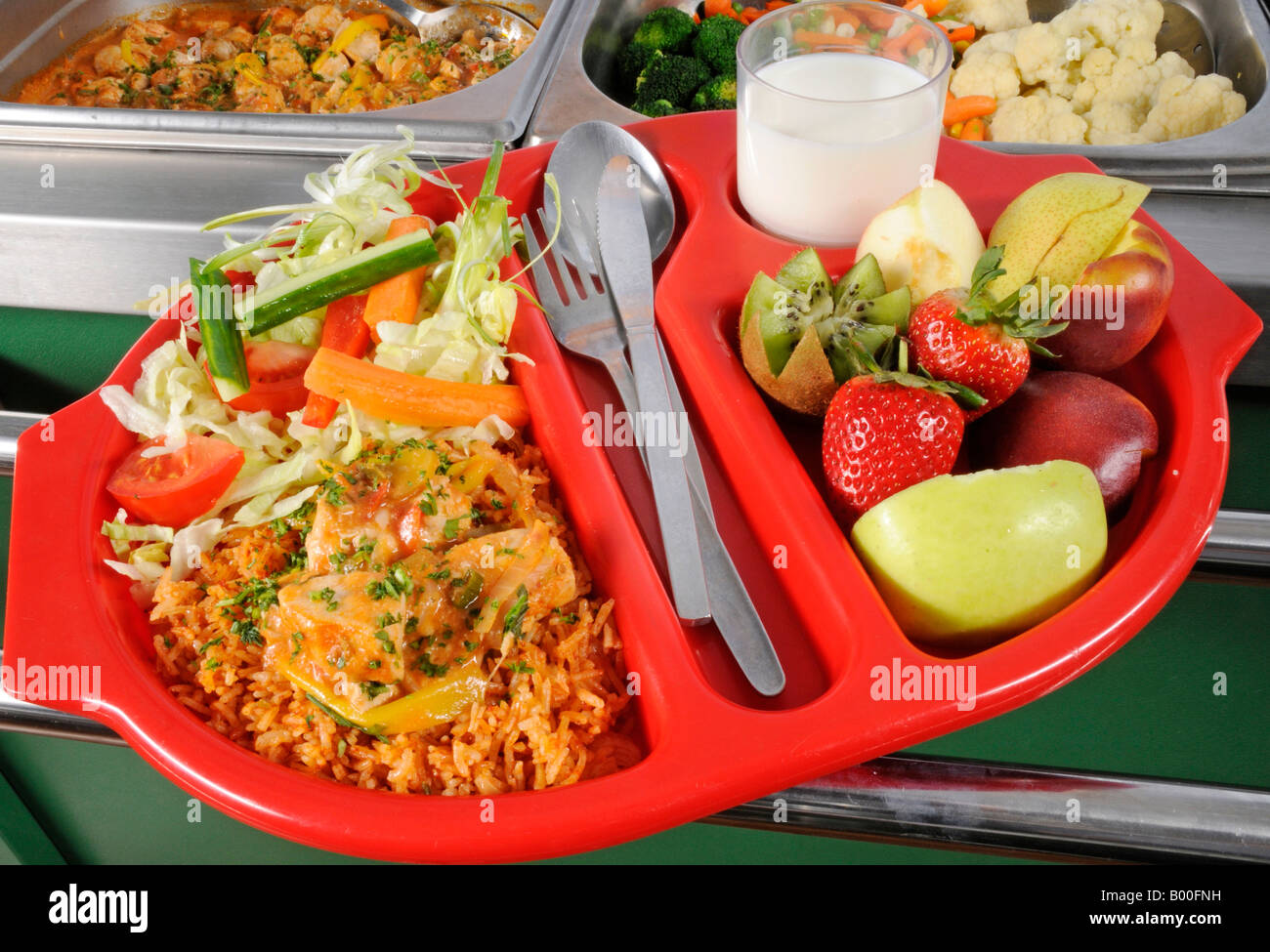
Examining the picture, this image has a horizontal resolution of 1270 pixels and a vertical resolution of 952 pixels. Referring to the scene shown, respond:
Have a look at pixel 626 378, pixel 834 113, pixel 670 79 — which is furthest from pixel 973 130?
pixel 626 378

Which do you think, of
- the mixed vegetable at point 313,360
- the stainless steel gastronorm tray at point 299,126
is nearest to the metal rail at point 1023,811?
the mixed vegetable at point 313,360

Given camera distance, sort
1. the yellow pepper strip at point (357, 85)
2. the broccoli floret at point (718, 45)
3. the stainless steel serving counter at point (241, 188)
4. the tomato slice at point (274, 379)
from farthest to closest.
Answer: the yellow pepper strip at point (357, 85) → the broccoli floret at point (718, 45) → the stainless steel serving counter at point (241, 188) → the tomato slice at point (274, 379)

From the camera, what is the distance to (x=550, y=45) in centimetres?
252

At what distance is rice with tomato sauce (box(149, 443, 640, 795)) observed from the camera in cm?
126

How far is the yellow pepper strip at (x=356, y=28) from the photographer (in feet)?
10.1

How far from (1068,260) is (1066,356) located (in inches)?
7.0

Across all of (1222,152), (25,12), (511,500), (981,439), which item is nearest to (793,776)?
(511,500)

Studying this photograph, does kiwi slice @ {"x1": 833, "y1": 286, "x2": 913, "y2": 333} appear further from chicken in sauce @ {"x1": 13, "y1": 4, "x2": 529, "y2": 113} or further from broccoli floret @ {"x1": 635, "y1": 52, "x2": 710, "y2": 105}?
chicken in sauce @ {"x1": 13, "y1": 4, "x2": 529, "y2": 113}

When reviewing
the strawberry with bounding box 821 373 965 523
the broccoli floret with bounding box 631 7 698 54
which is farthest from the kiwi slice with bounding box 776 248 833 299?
the broccoli floret with bounding box 631 7 698 54

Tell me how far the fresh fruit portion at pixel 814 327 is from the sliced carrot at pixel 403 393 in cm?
47

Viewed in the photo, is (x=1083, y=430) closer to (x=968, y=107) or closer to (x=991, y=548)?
(x=991, y=548)

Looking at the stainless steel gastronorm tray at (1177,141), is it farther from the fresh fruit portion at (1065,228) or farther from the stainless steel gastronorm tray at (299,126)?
the fresh fruit portion at (1065,228)

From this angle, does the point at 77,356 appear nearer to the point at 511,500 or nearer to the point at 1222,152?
the point at 511,500

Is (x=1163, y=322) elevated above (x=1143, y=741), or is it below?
above
